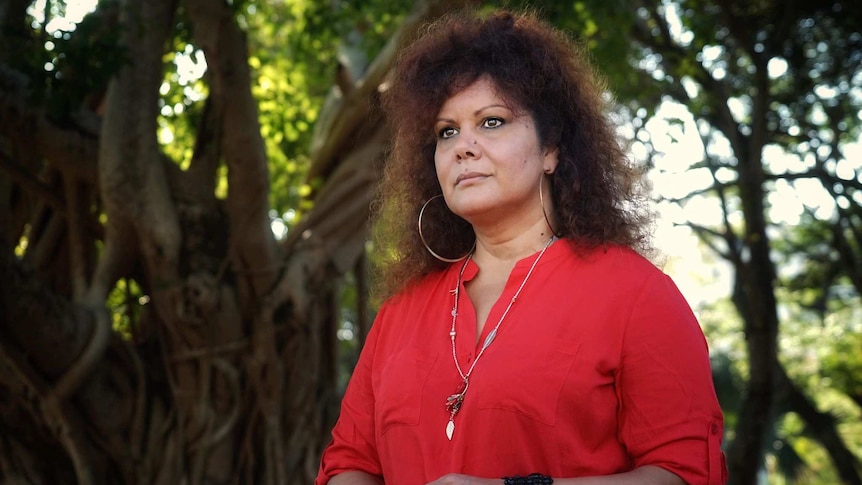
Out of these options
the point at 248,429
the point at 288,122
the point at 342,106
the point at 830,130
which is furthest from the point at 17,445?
the point at 830,130

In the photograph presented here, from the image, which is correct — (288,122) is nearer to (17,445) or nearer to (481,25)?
(17,445)

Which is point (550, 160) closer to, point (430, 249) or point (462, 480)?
point (430, 249)

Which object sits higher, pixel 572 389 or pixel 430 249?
pixel 430 249

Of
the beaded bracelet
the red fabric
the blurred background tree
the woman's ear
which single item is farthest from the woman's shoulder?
the blurred background tree

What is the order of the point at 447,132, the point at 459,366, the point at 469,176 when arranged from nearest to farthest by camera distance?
1. the point at 459,366
2. the point at 469,176
3. the point at 447,132

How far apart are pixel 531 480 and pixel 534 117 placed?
2.51 ft

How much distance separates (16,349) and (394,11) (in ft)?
11.5

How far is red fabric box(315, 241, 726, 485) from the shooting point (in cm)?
196

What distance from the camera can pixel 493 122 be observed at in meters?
2.29

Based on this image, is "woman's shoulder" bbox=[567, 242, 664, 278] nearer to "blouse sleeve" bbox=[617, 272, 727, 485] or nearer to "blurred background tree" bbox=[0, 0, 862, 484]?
"blouse sleeve" bbox=[617, 272, 727, 485]

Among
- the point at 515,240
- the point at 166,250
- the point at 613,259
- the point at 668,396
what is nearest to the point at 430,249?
the point at 515,240

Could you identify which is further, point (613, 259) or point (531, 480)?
point (613, 259)

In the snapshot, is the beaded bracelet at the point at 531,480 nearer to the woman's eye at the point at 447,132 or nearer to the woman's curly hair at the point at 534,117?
the woman's curly hair at the point at 534,117

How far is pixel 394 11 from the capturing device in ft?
23.6
